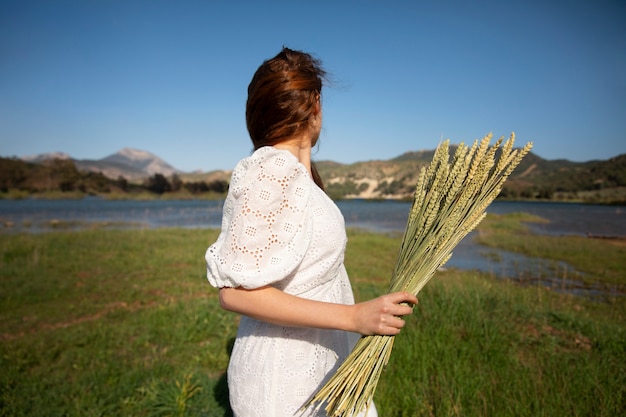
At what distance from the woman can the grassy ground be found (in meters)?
1.84

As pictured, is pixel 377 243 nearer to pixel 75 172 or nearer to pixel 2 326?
pixel 2 326

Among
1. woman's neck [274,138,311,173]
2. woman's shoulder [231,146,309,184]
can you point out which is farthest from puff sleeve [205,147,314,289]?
woman's neck [274,138,311,173]

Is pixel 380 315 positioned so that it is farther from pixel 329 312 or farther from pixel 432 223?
pixel 432 223

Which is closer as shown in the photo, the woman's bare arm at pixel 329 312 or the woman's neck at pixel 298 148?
the woman's bare arm at pixel 329 312

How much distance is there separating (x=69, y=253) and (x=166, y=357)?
1019 centimetres

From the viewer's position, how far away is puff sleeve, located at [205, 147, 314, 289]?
115 cm

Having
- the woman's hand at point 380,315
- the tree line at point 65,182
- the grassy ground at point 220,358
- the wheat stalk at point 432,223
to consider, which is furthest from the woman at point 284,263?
the tree line at point 65,182

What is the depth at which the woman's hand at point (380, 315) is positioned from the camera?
44.6 inches

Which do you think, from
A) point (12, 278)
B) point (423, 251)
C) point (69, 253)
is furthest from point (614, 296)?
point (69, 253)

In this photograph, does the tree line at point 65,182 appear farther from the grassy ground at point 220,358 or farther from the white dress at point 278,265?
the white dress at point 278,265

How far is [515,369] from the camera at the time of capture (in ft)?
11.0

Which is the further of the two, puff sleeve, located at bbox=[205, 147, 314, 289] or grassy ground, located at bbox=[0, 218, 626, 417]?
grassy ground, located at bbox=[0, 218, 626, 417]

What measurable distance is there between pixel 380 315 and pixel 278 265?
0.34 metres

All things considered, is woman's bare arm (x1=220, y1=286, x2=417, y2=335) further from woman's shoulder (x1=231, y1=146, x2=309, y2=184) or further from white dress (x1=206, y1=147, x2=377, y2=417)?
woman's shoulder (x1=231, y1=146, x2=309, y2=184)
